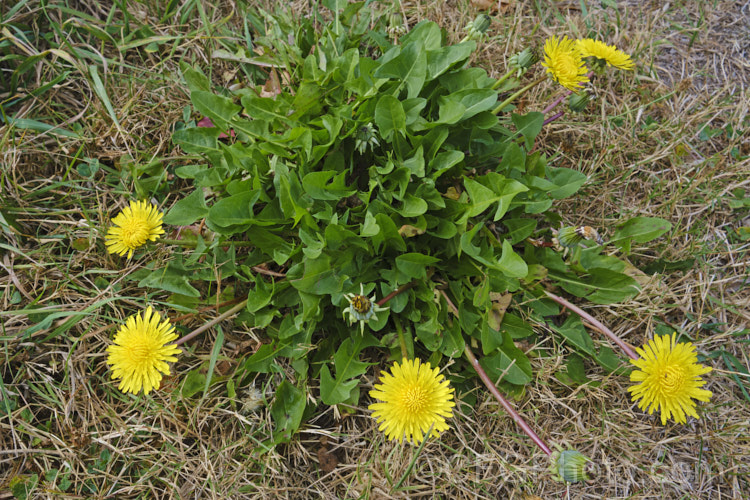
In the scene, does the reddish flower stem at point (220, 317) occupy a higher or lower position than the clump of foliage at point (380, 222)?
lower

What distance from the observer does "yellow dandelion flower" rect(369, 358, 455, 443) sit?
1.76m

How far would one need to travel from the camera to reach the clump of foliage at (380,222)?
6.22 feet

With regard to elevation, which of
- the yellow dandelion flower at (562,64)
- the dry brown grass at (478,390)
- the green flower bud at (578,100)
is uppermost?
the yellow dandelion flower at (562,64)

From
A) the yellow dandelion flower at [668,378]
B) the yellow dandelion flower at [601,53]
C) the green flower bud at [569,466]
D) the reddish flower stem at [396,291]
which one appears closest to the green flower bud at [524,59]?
the yellow dandelion flower at [601,53]

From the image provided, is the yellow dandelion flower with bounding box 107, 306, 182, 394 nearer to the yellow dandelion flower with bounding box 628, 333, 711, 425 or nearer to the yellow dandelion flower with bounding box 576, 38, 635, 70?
the yellow dandelion flower with bounding box 628, 333, 711, 425

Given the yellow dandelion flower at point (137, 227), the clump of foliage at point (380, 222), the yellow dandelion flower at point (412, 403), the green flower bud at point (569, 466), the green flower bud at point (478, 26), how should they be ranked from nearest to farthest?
the green flower bud at point (569, 466) < the yellow dandelion flower at point (412, 403) < the clump of foliage at point (380, 222) < the yellow dandelion flower at point (137, 227) < the green flower bud at point (478, 26)

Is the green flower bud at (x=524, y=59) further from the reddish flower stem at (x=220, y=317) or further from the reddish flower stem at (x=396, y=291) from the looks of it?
the reddish flower stem at (x=220, y=317)

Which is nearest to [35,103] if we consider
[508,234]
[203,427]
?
[203,427]

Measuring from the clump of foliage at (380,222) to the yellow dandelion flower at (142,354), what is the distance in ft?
0.91

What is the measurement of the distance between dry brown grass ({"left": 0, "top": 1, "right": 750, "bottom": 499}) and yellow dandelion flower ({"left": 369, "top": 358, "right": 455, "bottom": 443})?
355 mm

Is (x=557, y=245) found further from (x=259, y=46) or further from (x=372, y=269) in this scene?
(x=259, y=46)

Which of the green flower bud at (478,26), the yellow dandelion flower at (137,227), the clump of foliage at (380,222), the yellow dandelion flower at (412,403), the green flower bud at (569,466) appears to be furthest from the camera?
the green flower bud at (478,26)

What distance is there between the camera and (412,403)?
175 centimetres

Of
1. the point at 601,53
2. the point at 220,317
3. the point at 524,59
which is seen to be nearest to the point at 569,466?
the point at 220,317
